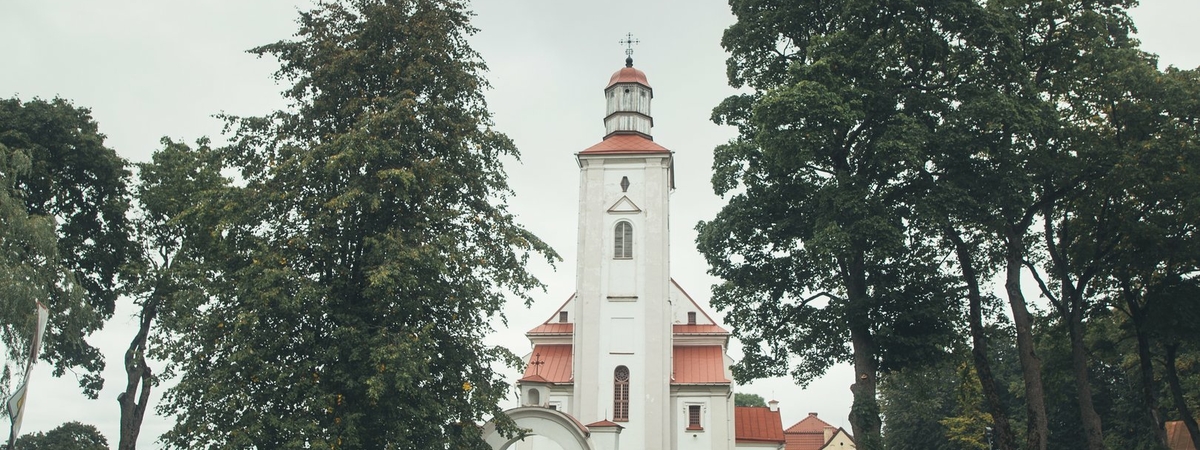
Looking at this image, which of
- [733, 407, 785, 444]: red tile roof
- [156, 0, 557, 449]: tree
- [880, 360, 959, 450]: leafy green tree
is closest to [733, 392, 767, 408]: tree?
[880, 360, 959, 450]: leafy green tree

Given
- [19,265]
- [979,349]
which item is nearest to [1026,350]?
[979,349]

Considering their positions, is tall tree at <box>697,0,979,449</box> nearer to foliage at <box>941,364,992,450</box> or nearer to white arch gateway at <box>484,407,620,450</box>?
white arch gateway at <box>484,407,620,450</box>

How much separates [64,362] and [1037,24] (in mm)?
24746

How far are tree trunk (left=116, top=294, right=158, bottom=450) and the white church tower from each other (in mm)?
10293

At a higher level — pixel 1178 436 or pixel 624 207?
pixel 624 207

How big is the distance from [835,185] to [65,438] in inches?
1733

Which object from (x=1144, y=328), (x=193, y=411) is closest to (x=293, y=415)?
(x=193, y=411)

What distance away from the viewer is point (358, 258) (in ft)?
53.2

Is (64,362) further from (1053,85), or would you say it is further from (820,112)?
(1053,85)

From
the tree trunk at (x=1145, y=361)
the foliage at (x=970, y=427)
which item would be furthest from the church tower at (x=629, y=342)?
the foliage at (x=970, y=427)

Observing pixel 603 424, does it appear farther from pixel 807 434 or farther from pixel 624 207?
pixel 807 434

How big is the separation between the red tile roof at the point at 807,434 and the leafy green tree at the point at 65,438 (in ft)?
121

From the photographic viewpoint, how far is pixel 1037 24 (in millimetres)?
19203

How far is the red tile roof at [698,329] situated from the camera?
113 feet
